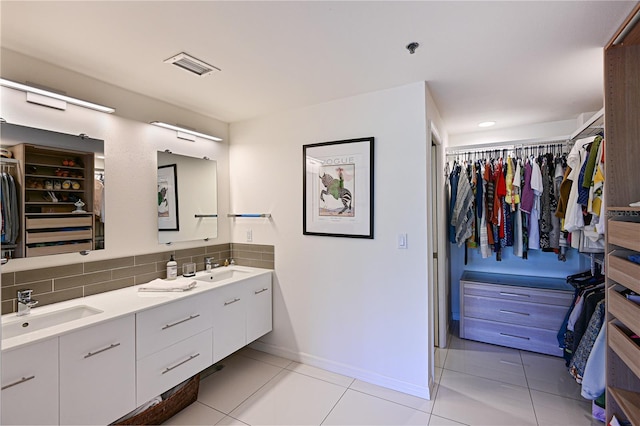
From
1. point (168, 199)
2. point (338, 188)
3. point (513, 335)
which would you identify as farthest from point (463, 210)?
point (168, 199)

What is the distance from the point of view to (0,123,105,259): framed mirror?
1830 mm

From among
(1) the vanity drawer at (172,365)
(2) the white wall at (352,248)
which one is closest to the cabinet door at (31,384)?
(1) the vanity drawer at (172,365)

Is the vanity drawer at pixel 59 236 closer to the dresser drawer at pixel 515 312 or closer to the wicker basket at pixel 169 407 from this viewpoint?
the wicker basket at pixel 169 407

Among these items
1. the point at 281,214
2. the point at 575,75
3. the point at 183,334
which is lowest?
the point at 183,334

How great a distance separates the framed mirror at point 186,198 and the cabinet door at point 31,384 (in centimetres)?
118

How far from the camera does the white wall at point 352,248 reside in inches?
92.7

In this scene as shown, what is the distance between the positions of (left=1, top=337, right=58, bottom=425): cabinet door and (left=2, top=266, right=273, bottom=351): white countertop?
5 cm

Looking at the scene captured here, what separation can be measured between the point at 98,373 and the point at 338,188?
1990 millimetres

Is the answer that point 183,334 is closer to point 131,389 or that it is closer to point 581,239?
point 131,389

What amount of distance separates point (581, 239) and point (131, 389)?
3201mm

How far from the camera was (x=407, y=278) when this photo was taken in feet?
7.81

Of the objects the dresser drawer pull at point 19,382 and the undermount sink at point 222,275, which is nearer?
the dresser drawer pull at point 19,382

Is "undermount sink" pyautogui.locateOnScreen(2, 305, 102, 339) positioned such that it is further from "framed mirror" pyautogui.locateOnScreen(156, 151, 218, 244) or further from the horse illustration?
the horse illustration

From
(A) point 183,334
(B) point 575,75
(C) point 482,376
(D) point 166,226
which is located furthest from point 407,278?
(D) point 166,226
